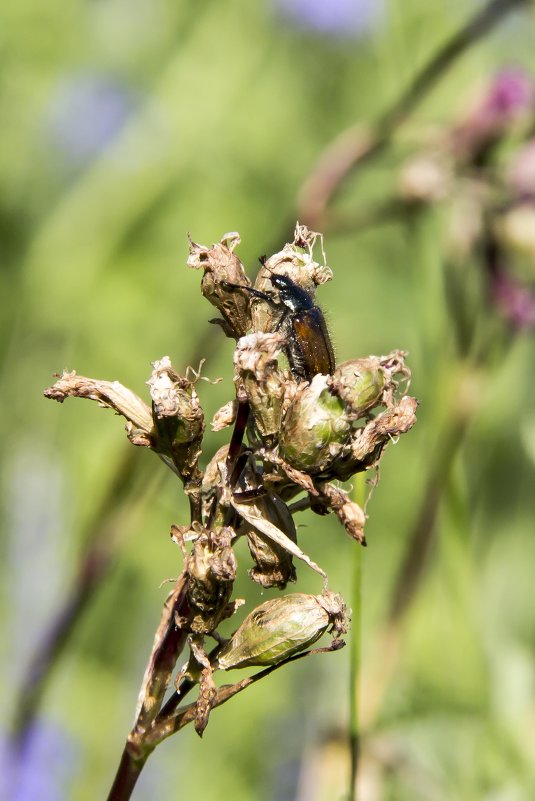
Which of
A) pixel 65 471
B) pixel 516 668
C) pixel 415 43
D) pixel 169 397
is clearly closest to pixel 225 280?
pixel 169 397

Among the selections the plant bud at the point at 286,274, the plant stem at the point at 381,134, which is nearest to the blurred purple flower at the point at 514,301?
the plant stem at the point at 381,134

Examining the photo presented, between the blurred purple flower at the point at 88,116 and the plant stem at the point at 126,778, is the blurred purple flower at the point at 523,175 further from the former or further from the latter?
the blurred purple flower at the point at 88,116

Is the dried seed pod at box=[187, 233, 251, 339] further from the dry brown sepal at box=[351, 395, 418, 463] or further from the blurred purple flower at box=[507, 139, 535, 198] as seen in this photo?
the blurred purple flower at box=[507, 139, 535, 198]

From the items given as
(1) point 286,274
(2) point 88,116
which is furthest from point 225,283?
(2) point 88,116

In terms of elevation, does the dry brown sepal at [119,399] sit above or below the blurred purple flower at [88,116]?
below

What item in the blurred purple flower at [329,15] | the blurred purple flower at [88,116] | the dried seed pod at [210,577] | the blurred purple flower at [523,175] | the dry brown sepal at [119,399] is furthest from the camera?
the blurred purple flower at [329,15]

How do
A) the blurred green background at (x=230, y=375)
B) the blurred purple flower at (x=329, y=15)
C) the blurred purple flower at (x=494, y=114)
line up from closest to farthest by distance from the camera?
1. the blurred green background at (x=230, y=375)
2. the blurred purple flower at (x=494, y=114)
3. the blurred purple flower at (x=329, y=15)
